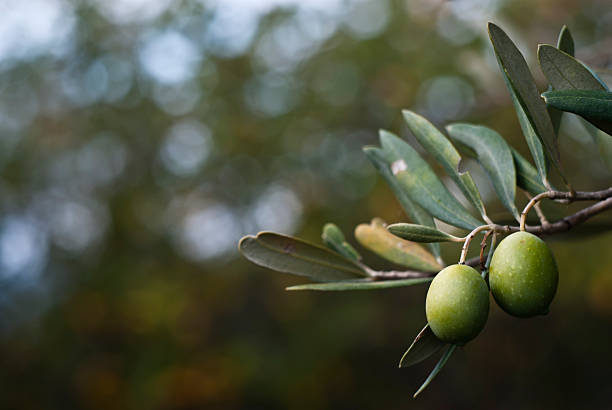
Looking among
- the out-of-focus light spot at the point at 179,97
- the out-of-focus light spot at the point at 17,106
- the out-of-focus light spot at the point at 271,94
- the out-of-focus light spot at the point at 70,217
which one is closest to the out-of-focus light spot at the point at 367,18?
the out-of-focus light spot at the point at 271,94

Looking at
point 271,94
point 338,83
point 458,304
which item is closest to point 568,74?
point 458,304

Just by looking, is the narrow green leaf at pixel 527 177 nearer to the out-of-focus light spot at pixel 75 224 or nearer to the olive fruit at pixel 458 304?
the olive fruit at pixel 458 304

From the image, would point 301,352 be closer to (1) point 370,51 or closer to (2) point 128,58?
(1) point 370,51

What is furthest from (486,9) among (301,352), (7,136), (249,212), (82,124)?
(7,136)

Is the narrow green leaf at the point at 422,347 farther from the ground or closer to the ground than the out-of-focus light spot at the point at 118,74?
farther from the ground

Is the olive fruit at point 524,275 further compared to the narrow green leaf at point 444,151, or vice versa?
the narrow green leaf at point 444,151

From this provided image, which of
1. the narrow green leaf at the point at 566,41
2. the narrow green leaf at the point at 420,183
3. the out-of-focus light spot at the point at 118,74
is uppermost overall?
the narrow green leaf at the point at 566,41
